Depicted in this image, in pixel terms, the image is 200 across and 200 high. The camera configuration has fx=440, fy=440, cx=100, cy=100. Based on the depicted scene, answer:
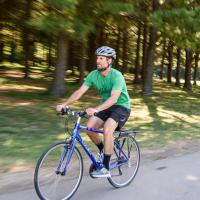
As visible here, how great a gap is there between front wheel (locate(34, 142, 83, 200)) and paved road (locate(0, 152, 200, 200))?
185 mm

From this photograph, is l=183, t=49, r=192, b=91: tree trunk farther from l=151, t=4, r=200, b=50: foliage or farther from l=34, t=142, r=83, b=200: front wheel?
l=34, t=142, r=83, b=200: front wheel

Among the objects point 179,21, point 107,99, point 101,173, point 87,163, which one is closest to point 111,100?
point 107,99

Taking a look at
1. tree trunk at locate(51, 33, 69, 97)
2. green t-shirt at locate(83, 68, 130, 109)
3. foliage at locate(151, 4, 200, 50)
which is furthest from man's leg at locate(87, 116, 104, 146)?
tree trunk at locate(51, 33, 69, 97)

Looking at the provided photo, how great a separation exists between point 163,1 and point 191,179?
13039 millimetres

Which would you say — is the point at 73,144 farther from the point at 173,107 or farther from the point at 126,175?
the point at 173,107

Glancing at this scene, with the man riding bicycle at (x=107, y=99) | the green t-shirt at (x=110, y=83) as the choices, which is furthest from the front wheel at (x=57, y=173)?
the green t-shirt at (x=110, y=83)

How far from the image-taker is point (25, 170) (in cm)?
637

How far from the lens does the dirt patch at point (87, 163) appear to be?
568cm

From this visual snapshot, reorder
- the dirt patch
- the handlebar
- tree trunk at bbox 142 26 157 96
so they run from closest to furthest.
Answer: the handlebar, the dirt patch, tree trunk at bbox 142 26 157 96

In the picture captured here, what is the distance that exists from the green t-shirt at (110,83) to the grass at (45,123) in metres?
1.86

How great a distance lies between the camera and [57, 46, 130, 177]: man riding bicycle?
553 cm

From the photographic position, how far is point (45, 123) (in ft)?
35.7

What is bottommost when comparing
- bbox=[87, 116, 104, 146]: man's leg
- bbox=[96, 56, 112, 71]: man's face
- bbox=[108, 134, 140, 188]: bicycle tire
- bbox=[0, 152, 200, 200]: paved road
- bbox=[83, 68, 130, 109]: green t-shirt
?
bbox=[0, 152, 200, 200]: paved road

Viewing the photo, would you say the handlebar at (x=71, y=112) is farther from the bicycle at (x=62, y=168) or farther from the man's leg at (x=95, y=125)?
the man's leg at (x=95, y=125)
